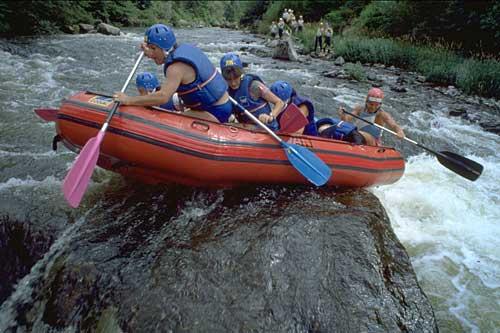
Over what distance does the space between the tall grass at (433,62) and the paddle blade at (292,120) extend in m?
7.65

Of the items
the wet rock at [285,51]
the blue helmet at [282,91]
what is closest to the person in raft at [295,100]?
the blue helmet at [282,91]

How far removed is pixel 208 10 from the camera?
50.0m

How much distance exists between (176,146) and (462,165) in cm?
325

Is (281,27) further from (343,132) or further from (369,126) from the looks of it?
(343,132)

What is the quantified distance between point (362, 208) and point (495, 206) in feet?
8.03

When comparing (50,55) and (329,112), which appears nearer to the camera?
(329,112)

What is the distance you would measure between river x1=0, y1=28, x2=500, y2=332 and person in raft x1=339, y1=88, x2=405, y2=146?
714 mm

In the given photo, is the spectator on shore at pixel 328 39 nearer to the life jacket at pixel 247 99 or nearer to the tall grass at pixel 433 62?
the tall grass at pixel 433 62

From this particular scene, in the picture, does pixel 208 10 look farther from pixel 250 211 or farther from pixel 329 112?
pixel 250 211

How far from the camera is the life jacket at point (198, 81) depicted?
3.01 m

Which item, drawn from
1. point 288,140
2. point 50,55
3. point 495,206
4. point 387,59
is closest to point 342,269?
point 288,140

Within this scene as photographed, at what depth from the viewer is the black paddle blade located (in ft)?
13.1

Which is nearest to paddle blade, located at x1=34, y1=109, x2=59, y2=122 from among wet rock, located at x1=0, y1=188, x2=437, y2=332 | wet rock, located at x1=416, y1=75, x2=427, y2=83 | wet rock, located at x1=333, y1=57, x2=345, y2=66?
wet rock, located at x1=0, y1=188, x2=437, y2=332

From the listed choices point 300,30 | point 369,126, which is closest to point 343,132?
point 369,126
